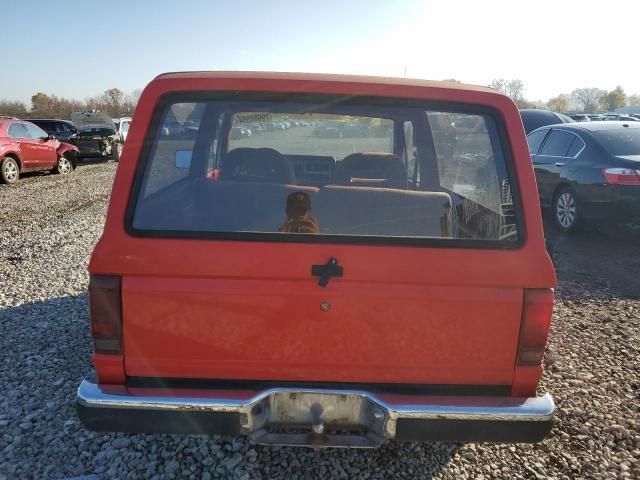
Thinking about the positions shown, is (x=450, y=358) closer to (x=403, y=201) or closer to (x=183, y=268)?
(x=403, y=201)

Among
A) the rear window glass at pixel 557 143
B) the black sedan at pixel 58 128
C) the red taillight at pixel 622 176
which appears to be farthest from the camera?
the black sedan at pixel 58 128

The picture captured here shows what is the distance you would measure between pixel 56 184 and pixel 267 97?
1313 centimetres

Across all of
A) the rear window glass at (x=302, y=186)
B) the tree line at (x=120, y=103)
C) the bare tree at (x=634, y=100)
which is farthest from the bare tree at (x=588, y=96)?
the rear window glass at (x=302, y=186)

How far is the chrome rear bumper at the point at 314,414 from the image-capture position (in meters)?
1.93

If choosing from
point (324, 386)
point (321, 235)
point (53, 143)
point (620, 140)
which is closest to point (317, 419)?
point (324, 386)

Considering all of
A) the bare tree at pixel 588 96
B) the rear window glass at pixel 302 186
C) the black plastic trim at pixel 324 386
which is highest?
the bare tree at pixel 588 96

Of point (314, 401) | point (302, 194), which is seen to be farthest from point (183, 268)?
point (314, 401)

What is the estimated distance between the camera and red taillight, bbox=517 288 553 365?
1.95 metres

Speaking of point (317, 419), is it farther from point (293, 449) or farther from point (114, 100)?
point (114, 100)

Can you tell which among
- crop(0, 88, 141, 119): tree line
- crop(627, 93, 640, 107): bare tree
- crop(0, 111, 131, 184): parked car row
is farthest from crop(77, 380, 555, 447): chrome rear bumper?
crop(627, 93, 640, 107): bare tree

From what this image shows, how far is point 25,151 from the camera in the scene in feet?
43.1

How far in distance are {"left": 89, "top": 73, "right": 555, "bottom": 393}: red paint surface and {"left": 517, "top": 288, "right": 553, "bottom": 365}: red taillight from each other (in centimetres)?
3

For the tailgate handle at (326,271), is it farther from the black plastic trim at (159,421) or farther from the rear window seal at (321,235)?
the black plastic trim at (159,421)

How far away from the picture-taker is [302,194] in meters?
2.12
